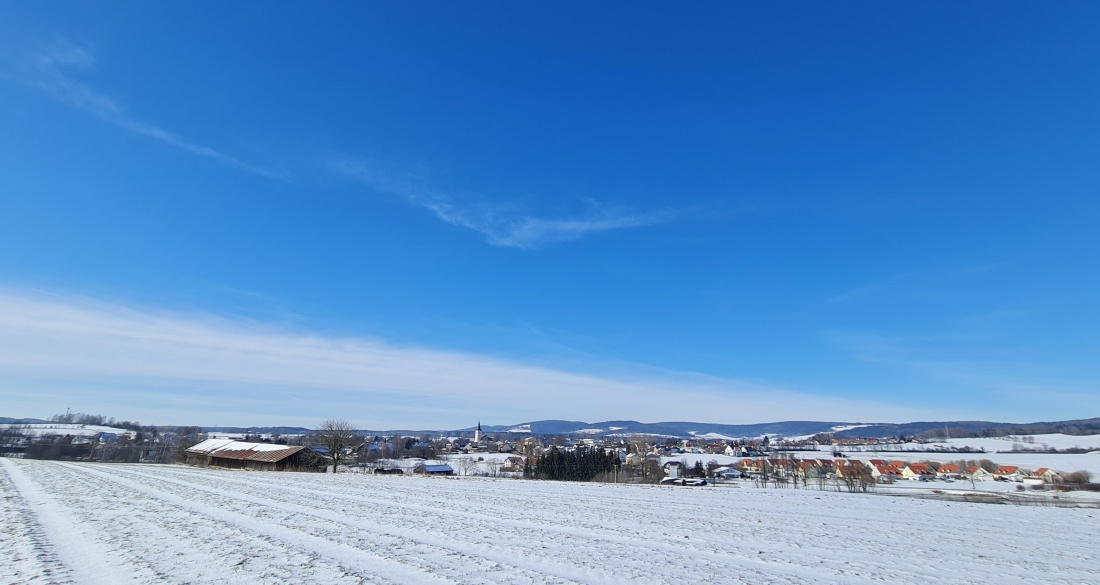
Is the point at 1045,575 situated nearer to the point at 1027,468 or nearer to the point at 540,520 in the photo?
the point at 540,520

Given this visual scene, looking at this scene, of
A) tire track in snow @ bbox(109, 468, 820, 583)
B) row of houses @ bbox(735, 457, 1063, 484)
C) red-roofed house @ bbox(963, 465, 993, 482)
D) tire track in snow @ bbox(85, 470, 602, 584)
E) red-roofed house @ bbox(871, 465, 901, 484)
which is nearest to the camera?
tire track in snow @ bbox(85, 470, 602, 584)

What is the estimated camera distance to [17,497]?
2317 cm

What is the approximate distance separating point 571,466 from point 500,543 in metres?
55.9

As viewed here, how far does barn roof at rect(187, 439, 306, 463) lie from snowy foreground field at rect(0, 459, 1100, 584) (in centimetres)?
3782

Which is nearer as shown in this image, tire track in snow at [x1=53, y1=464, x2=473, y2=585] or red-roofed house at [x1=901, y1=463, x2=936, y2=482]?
tire track in snow at [x1=53, y1=464, x2=473, y2=585]

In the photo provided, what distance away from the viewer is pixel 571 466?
218 ft

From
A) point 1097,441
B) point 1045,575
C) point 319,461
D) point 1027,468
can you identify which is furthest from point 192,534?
point 1097,441

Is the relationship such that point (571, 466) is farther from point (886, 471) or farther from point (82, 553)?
point (886, 471)

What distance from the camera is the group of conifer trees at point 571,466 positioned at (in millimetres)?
65750

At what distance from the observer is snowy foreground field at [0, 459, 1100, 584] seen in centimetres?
1001

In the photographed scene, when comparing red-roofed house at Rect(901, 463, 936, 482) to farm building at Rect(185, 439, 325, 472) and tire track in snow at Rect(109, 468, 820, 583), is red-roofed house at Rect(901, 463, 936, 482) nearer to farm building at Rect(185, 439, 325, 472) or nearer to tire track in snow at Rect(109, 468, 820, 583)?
tire track in snow at Rect(109, 468, 820, 583)

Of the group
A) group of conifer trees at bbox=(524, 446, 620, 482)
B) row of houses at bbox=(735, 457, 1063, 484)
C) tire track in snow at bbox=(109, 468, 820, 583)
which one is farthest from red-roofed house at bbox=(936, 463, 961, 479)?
tire track in snow at bbox=(109, 468, 820, 583)

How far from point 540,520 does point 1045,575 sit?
1380cm

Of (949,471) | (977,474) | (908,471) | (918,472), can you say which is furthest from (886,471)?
(977,474)
